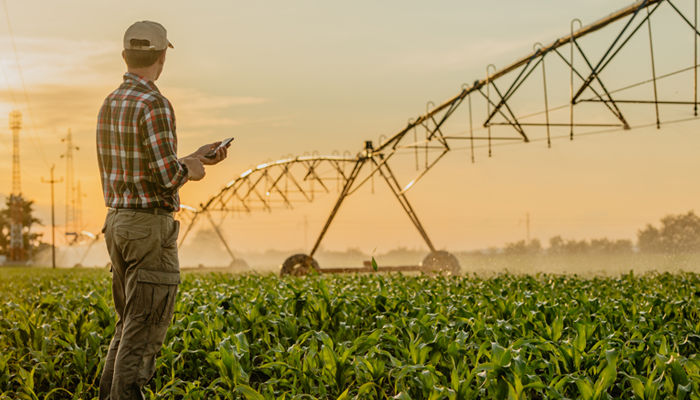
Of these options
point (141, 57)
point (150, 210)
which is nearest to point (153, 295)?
point (150, 210)

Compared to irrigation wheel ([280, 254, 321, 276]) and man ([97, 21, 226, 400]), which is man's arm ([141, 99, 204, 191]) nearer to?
man ([97, 21, 226, 400])

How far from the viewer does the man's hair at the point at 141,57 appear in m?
4.59

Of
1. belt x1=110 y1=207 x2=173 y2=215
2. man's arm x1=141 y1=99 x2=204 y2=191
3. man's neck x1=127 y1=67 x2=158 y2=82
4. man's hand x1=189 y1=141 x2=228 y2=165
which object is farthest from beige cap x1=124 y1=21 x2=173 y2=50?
belt x1=110 y1=207 x2=173 y2=215

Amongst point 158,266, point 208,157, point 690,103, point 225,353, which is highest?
point 690,103

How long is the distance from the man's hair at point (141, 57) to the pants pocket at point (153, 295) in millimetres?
1356

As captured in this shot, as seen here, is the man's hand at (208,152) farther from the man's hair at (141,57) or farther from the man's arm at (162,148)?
the man's hair at (141,57)

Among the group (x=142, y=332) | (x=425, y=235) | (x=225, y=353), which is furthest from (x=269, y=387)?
(x=425, y=235)

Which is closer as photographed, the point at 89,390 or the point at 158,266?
the point at 158,266

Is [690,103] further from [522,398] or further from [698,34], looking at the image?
[522,398]

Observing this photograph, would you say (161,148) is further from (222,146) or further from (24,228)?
(24,228)

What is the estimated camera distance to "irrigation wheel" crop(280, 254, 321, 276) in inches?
773

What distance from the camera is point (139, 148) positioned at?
4480 mm

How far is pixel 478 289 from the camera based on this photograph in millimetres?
11766

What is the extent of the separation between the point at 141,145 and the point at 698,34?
10.1 metres
